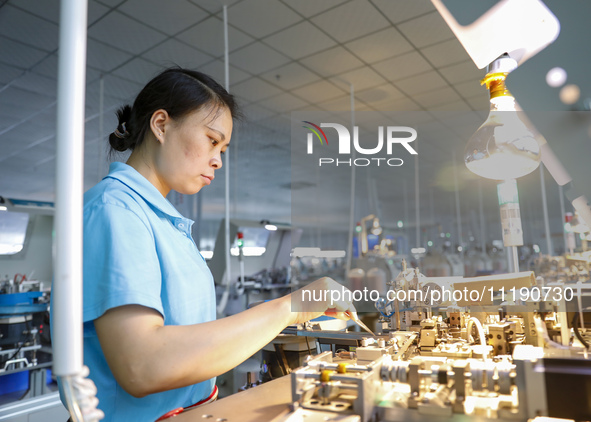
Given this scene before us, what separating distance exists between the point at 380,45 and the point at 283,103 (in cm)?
155

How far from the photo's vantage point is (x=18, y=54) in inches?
142

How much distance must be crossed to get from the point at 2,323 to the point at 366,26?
4.11 meters

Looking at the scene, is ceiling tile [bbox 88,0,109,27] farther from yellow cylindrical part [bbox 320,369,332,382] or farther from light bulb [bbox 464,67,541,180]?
yellow cylindrical part [bbox 320,369,332,382]

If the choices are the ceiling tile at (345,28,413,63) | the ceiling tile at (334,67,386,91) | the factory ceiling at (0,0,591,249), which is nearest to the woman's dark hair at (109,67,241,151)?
the factory ceiling at (0,0,591,249)

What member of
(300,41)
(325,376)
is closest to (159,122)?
(325,376)

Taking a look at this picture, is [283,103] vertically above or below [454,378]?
above

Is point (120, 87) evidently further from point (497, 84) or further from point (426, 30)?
point (497, 84)

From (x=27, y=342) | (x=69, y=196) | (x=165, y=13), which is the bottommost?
(x=27, y=342)

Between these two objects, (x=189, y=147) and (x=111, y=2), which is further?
(x=111, y=2)

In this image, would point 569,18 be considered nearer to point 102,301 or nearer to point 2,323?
point 102,301

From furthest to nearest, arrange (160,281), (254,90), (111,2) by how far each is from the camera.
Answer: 1. (254,90)
2. (111,2)
3. (160,281)

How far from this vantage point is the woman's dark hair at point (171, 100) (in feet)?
3.31

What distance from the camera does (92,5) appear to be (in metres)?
2.94

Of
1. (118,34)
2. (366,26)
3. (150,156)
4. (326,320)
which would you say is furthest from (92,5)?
(326,320)
